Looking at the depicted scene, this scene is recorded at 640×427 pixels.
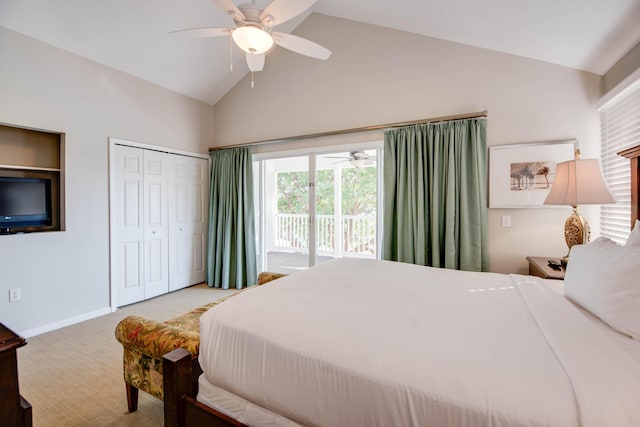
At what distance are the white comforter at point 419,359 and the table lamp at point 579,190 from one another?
36.0 inches


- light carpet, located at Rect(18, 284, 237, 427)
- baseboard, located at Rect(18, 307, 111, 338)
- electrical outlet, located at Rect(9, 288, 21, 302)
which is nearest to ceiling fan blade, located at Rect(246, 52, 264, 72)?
light carpet, located at Rect(18, 284, 237, 427)

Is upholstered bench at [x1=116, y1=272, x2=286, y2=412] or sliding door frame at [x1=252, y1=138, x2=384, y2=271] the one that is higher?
sliding door frame at [x1=252, y1=138, x2=384, y2=271]

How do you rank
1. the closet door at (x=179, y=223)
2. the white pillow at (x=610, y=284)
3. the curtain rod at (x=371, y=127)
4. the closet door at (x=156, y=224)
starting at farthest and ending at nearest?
the closet door at (x=179, y=223) < the closet door at (x=156, y=224) < the curtain rod at (x=371, y=127) < the white pillow at (x=610, y=284)

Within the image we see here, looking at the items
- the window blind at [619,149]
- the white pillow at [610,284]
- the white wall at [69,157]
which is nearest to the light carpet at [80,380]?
the white wall at [69,157]

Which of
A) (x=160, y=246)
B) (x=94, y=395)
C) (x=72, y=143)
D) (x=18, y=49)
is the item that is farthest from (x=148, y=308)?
(x=18, y=49)

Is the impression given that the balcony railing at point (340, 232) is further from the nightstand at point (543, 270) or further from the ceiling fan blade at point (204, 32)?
the ceiling fan blade at point (204, 32)

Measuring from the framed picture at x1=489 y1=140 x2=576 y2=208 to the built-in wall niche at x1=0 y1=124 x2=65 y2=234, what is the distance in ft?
14.8

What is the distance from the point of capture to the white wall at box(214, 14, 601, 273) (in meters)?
2.73

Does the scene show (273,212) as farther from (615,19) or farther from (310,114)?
(615,19)

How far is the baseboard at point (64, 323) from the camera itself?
2.96 meters

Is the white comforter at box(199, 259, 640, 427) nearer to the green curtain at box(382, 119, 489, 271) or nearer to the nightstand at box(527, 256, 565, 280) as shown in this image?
the nightstand at box(527, 256, 565, 280)

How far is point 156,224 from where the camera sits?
409 cm

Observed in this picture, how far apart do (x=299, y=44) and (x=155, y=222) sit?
10.0 ft

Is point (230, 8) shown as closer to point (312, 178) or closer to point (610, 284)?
point (312, 178)
